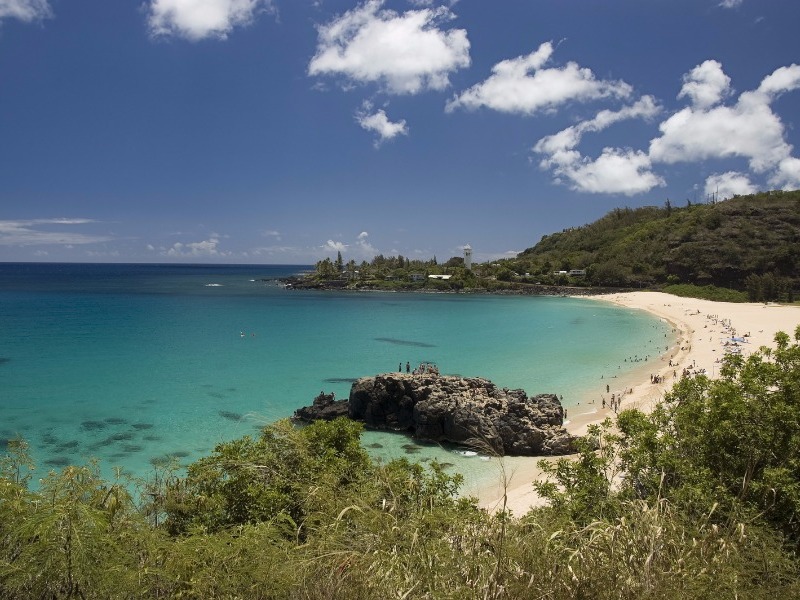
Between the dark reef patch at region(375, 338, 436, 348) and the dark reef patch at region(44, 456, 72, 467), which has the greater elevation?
the dark reef patch at region(375, 338, 436, 348)

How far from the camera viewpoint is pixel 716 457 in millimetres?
10203

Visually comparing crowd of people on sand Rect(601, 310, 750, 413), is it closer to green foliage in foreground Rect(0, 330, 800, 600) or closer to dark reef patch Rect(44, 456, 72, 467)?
green foliage in foreground Rect(0, 330, 800, 600)

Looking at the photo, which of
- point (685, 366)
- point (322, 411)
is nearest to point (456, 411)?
point (322, 411)

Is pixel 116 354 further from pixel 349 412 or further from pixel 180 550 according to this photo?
pixel 180 550

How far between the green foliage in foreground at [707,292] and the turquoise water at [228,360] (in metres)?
25.0

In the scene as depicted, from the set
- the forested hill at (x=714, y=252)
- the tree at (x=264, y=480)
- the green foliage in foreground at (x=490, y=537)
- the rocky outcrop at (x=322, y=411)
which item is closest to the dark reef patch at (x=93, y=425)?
the rocky outcrop at (x=322, y=411)

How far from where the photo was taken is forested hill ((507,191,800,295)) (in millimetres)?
112000

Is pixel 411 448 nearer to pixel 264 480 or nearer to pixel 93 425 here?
pixel 264 480

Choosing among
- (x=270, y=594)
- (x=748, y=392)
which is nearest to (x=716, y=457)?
(x=748, y=392)

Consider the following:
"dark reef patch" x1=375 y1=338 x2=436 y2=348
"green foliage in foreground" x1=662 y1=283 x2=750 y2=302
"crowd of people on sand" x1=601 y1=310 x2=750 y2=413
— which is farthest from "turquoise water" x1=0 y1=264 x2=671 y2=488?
"green foliage in foreground" x1=662 y1=283 x2=750 y2=302

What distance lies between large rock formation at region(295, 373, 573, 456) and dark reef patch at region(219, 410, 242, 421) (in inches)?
157

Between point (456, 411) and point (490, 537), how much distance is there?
21481 mm

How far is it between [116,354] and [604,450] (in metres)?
53.4

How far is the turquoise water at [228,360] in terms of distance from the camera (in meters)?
28.2
